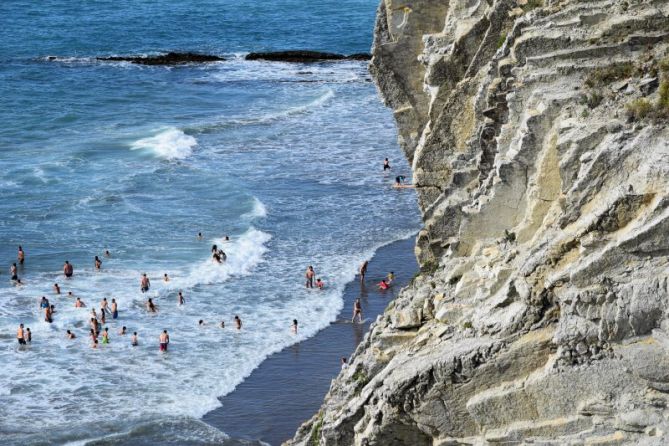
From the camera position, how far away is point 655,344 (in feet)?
39.9

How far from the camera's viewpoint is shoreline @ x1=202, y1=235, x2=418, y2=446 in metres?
32.5

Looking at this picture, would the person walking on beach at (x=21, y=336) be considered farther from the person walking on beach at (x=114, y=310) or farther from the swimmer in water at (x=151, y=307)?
the swimmer in water at (x=151, y=307)

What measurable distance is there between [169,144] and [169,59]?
112 feet

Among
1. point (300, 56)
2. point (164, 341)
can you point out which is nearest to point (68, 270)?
point (164, 341)

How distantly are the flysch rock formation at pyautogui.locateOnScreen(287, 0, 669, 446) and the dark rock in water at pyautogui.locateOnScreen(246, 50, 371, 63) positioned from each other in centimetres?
8836

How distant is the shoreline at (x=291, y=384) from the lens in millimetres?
32531

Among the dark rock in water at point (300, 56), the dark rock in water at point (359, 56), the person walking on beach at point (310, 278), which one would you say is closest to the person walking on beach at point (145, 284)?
the person walking on beach at point (310, 278)

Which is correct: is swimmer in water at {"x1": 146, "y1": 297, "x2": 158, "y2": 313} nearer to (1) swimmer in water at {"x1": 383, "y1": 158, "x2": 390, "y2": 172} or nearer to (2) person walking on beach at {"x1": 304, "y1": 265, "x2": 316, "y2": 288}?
(2) person walking on beach at {"x1": 304, "y1": 265, "x2": 316, "y2": 288}

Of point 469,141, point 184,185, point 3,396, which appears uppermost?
point 469,141

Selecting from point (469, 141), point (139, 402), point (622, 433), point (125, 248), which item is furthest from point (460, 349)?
point (125, 248)

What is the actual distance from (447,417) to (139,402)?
2210cm

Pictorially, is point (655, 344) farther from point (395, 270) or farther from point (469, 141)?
point (395, 270)

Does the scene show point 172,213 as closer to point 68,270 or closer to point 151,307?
point 68,270

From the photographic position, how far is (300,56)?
107m
